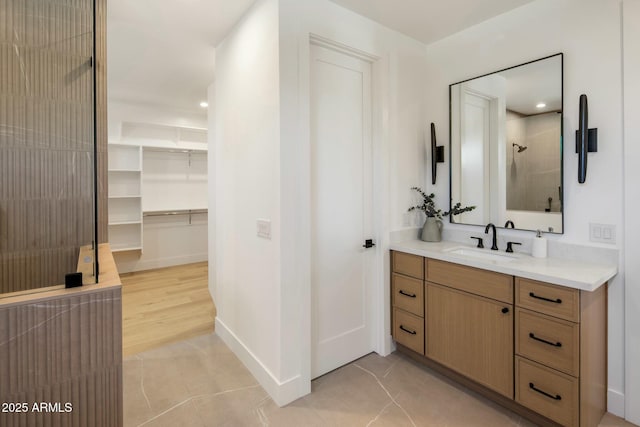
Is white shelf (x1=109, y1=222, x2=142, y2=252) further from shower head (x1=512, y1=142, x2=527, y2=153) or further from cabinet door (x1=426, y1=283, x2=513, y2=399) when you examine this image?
shower head (x1=512, y1=142, x2=527, y2=153)

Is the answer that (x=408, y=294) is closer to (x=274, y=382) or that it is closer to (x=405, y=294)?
(x=405, y=294)

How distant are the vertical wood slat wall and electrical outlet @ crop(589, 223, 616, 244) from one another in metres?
2.77

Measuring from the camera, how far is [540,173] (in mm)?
2123

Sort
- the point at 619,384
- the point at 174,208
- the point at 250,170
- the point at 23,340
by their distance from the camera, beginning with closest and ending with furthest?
the point at 23,340 → the point at 619,384 → the point at 250,170 → the point at 174,208

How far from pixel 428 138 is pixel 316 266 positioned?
155cm

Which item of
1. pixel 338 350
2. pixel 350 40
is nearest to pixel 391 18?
pixel 350 40

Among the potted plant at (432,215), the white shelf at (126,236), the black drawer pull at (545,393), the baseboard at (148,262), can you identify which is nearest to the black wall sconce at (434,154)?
the potted plant at (432,215)

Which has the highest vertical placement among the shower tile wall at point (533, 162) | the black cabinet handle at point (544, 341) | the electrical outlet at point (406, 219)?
the shower tile wall at point (533, 162)

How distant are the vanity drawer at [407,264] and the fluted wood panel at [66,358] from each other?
6.07 ft

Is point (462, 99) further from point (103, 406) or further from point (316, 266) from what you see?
point (103, 406)

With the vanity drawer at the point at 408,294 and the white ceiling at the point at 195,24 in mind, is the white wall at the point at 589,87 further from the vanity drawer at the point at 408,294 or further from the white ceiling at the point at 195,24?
the vanity drawer at the point at 408,294

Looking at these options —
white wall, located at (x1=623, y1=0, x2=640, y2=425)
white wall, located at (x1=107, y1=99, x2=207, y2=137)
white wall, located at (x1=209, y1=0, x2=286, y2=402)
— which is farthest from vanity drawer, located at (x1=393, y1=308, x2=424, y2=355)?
white wall, located at (x1=107, y1=99, x2=207, y2=137)

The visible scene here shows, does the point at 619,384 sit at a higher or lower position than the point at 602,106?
lower

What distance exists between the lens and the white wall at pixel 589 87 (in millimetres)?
1812
